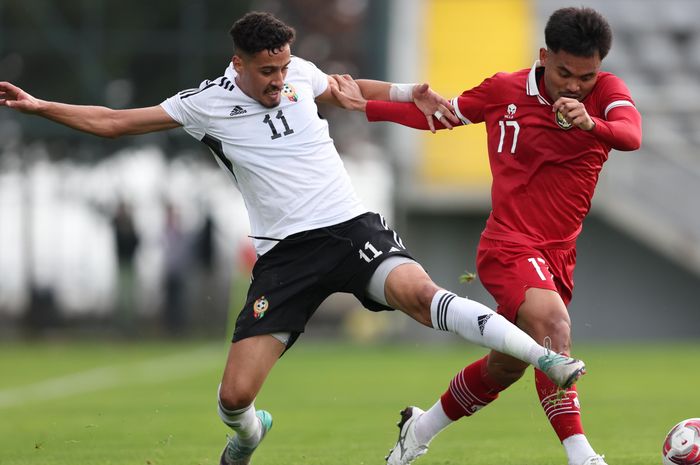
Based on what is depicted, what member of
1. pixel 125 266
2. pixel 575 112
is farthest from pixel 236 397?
pixel 125 266

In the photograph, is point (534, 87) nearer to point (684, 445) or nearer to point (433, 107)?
point (433, 107)

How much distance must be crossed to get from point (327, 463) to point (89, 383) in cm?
869

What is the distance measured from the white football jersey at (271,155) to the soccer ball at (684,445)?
2042 millimetres

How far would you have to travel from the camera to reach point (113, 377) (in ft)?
55.9

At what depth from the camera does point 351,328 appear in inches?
1011

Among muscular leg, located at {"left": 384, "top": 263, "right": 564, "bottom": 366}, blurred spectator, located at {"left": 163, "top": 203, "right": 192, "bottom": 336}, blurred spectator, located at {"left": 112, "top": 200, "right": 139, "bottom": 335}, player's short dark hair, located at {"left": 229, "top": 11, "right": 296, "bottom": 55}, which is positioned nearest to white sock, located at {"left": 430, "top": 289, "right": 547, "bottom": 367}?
muscular leg, located at {"left": 384, "top": 263, "right": 564, "bottom": 366}

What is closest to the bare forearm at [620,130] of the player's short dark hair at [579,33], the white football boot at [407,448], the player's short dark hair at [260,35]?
the player's short dark hair at [579,33]

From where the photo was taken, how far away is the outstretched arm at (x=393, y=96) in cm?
781

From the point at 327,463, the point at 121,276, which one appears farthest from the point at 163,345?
the point at 327,463

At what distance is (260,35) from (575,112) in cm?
180

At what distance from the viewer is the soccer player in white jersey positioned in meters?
7.36

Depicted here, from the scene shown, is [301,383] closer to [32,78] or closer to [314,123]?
[314,123]

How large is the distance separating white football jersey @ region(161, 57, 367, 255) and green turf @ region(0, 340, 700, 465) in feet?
4.75

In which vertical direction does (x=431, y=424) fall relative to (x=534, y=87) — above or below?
below
